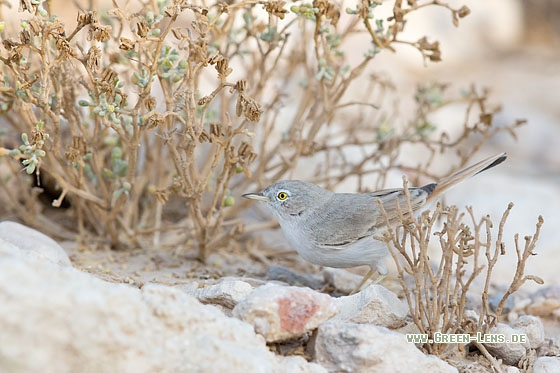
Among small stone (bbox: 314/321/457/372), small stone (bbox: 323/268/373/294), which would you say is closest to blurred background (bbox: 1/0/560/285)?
small stone (bbox: 323/268/373/294)

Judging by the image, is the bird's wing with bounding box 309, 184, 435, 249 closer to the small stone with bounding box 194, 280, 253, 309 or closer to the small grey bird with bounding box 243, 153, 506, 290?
the small grey bird with bounding box 243, 153, 506, 290

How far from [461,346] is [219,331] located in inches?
60.1

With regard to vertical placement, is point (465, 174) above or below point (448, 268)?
above

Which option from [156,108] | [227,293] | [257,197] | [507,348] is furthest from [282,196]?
[507,348]

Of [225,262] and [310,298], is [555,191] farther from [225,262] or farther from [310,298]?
[310,298]

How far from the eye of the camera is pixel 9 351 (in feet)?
7.99

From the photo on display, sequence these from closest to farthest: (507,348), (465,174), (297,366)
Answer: (297,366)
(507,348)
(465,174)

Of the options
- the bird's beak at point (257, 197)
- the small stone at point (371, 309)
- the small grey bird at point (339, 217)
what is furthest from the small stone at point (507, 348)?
the bird's beak at point (257, 197)

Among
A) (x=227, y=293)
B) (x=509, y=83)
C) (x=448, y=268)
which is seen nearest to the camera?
(x=448, y=268)

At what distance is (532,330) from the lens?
3.98 meters

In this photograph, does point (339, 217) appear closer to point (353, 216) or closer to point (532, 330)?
point (353, 216)

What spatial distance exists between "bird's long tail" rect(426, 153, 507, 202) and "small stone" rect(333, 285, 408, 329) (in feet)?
4.01

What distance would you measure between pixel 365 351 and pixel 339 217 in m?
1.55

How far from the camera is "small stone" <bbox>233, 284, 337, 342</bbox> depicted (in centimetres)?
315
